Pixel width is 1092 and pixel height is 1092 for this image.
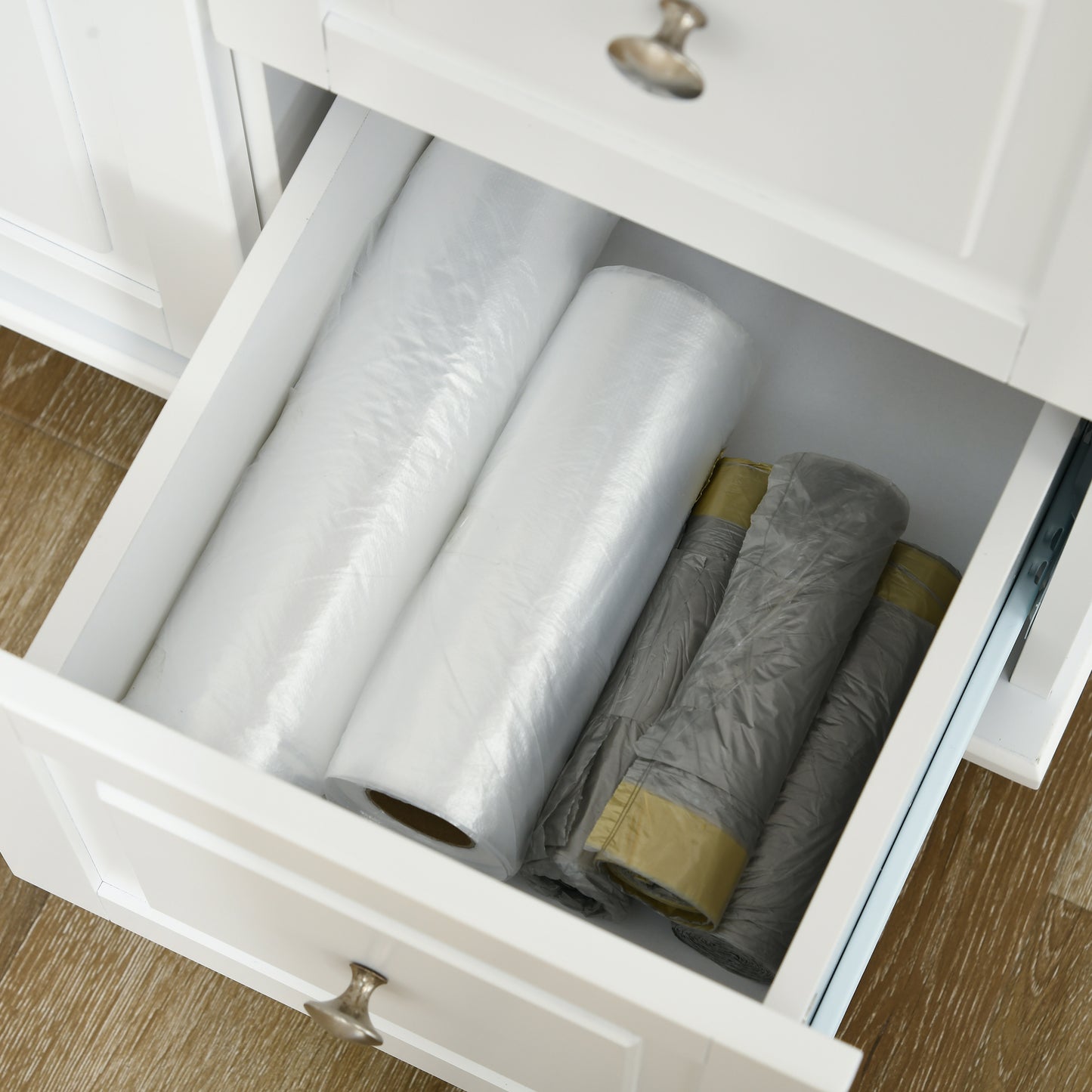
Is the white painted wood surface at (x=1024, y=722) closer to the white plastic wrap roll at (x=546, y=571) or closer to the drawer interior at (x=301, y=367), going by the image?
the drawer interior at (x=301, y=367)

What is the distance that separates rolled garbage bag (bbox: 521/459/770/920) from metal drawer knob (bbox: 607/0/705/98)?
1.04 feet

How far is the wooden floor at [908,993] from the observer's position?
96 centimetres

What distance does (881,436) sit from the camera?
85 centimetres

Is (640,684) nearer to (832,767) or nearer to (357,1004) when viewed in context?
(832,767)

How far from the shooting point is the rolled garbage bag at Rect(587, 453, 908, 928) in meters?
0.69

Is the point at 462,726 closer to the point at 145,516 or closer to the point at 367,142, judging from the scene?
the point at 145,516

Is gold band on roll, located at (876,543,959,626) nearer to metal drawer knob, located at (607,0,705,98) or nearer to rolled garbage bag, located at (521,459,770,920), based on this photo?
rolled garbage bag, located at (521,459,770,920)

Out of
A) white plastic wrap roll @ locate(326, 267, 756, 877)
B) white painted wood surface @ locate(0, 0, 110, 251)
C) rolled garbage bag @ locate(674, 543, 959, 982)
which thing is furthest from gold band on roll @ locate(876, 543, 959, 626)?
white painted wood surface @ locate(0, 0, 110, 251)

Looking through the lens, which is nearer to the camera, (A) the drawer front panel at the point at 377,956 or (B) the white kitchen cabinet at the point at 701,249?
(B) the white kitchen cabinet at the point at 701,249

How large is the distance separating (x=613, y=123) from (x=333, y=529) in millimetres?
263

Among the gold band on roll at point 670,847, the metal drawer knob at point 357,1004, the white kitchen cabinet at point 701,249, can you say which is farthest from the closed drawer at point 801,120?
the metal drawer knob at point 357,1004

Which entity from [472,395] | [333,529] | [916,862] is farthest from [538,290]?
[916,862]

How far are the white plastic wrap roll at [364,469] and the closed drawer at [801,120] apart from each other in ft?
0.50

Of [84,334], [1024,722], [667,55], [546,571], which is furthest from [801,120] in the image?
[84,334]
